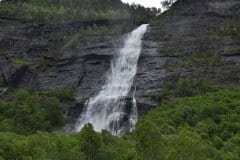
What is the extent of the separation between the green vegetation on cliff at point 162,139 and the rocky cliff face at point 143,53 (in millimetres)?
6138

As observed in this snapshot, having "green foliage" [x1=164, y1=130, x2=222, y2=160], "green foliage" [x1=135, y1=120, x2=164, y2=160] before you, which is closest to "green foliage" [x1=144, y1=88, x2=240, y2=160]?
"green foliage" [x1=164, y1=130, x2=222, y2=160]

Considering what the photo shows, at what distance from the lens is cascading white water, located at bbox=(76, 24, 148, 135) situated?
69438mm

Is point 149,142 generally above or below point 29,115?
above

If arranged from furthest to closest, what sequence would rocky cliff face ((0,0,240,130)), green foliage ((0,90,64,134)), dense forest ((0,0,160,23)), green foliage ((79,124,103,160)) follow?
1. dense forest ((0,0,160,23))
2. rocky cliff face ((0,0,240,130))
3. green foliage ((0,90,64,134))
4. green foliage ((79,124,103,160))

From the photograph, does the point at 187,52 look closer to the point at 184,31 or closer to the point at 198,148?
the point at 184,31

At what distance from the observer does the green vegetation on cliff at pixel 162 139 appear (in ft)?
117

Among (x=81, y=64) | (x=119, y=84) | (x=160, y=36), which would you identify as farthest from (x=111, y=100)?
(x=160, y=36)

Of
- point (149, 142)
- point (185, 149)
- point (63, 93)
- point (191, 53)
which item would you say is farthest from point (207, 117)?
point (185, 149)

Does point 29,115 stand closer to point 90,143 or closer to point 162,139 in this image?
point 90,143

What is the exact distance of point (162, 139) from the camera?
38188 mm

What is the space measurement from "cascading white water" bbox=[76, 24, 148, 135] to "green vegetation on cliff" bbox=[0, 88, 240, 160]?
4.78m

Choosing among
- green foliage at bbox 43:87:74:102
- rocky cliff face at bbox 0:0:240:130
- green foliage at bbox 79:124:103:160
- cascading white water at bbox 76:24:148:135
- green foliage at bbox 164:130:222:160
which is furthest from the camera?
green foliage at bbox 43:87:74:102

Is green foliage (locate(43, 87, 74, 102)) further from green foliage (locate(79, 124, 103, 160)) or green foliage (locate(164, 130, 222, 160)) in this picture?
green foliage (locate(164, 130, 222, 160))

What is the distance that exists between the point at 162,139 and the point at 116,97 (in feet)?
119
